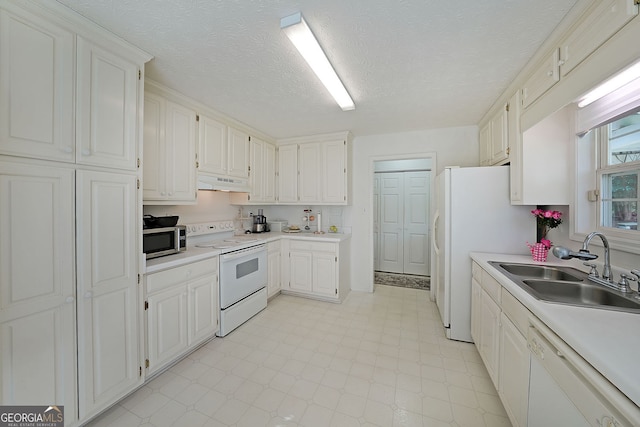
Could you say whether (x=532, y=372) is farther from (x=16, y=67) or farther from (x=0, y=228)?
(x=16, y=67)

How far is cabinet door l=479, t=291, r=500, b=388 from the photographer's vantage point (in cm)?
162

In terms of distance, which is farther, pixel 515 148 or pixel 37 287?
pixel 515 148

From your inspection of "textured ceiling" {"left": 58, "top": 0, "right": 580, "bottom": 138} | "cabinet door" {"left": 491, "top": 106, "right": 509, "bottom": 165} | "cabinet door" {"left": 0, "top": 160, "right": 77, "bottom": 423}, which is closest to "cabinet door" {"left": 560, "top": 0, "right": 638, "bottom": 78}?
"textured ceiling" {"left": 58, "top": 0, "right": 580, "bottom": 138}

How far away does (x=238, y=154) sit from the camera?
3102 mm

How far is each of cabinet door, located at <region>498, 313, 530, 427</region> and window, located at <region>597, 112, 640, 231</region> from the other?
0.94m

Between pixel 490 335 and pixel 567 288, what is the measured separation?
0.60 m

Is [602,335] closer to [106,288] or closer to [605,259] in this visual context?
[605,259]

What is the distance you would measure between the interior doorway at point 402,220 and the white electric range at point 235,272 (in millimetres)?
2345

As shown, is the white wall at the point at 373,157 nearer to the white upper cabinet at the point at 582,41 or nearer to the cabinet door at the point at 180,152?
the white upper cabinet at the point at 582,41

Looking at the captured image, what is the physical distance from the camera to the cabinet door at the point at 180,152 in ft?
7.29

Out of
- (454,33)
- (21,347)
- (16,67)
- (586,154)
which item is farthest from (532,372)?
(16,67)

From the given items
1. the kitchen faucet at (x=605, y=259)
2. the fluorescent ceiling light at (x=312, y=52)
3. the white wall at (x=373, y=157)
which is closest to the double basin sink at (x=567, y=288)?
the kitchen faucet at (x=605, y=259)

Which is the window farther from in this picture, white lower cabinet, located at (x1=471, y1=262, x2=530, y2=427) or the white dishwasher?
the white dishwasher

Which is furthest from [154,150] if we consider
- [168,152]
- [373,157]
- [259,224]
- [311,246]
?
[373,157]
